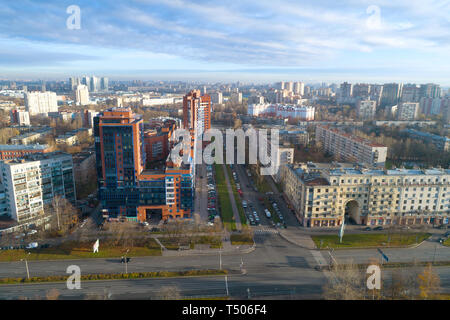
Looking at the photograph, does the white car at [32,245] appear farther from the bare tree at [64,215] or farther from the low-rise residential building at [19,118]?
the low-rise residential building at [19,118]

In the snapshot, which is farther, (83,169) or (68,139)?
(68,139)

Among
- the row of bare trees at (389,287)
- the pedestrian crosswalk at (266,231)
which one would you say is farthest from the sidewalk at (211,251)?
the row of bare trees at (389,287)

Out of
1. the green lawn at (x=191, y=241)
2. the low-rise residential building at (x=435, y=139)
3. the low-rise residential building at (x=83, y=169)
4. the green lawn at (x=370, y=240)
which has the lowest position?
the green lawn at (x=191, y=241)

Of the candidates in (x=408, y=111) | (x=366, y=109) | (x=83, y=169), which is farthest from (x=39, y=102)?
(x=408, y=111)

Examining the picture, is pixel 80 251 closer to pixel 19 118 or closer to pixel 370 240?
pixel 370 240

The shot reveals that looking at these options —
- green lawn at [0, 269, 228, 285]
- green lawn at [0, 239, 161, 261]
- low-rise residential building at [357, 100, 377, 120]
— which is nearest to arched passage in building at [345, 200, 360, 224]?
green lawn at [0, 269, 228, 285]

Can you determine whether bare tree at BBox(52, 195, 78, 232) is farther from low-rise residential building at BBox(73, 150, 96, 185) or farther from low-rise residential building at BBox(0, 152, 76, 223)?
low-rise residential building at BBox(73, 150, 96, 185)
